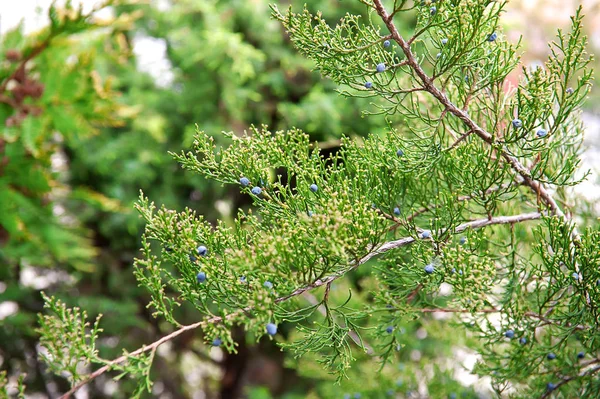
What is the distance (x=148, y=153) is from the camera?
156 inches

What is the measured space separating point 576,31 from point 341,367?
100 cm

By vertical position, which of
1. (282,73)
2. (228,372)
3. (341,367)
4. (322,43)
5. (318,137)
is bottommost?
(228,372)

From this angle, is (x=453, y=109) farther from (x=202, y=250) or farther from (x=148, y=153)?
(x=148, y=153)

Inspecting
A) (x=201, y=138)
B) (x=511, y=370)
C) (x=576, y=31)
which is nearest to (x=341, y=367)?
(x=511, y=370)

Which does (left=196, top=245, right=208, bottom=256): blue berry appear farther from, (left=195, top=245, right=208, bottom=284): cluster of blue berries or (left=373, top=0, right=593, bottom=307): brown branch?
(left=373, top=0, right=593, bottom=307): brown branch

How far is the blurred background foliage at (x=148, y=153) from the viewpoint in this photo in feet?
10.6

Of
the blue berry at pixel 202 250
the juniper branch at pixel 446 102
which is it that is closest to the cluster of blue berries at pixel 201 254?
the blue berry at pixel 202 250

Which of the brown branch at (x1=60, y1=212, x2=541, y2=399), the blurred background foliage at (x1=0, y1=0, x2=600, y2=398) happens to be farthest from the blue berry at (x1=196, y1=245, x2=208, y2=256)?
the blurred background foliage at (x1=0, y1=0, x2=600, y2=398)

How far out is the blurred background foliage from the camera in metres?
3.22

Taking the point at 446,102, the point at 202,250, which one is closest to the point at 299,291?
the point at 202,250

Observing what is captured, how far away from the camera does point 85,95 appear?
8.75 feet

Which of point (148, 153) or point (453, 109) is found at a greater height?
point (453, 109)

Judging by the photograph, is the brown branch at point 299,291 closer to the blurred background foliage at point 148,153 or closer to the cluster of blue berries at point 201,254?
the cluster of blue berries at point 201,254

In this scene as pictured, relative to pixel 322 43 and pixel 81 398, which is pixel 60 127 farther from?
pixel 81 398
